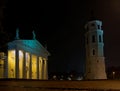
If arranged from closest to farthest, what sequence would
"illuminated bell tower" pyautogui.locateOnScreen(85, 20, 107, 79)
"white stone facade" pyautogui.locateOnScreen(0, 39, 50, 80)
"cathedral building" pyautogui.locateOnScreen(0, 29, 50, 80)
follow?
"cathedral building" pyautogui.locateOnScreen(0, 29, 50, 80)
"white stone facade" pyautogui.locateOnScreen(0, 39, 50, 80)
"illuminated bell tower" pyautogui.locateOnScreen(85, 20, 107, 79)

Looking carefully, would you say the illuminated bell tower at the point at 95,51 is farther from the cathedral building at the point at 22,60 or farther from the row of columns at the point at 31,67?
the cathedral building at the point at 22,60

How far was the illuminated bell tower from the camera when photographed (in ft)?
273

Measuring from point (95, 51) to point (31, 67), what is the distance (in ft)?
71.8

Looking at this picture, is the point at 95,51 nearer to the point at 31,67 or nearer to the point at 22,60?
the point at 31,67

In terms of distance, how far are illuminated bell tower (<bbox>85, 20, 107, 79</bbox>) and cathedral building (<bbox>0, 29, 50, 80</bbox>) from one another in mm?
14339

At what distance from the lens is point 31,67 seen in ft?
224

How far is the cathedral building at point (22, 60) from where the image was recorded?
60.0 meters

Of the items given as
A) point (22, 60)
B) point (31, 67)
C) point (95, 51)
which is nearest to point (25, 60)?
point (22, 60)

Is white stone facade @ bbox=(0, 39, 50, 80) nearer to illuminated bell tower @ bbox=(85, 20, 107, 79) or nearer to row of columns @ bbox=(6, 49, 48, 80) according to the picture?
row of columns @ bbox=(6, 49, 48, 80)

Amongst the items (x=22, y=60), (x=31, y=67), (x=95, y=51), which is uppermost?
(x=95, y=51)

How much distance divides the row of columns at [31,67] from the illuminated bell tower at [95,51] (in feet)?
40.2

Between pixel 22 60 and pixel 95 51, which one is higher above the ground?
pixel 95 51

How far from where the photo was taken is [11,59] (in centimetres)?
6250

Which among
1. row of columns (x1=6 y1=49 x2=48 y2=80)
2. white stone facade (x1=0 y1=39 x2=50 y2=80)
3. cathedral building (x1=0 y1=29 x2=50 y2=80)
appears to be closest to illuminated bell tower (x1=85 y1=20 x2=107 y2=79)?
row of columns (x1=6 y1=49 x2=48 y2=80)
